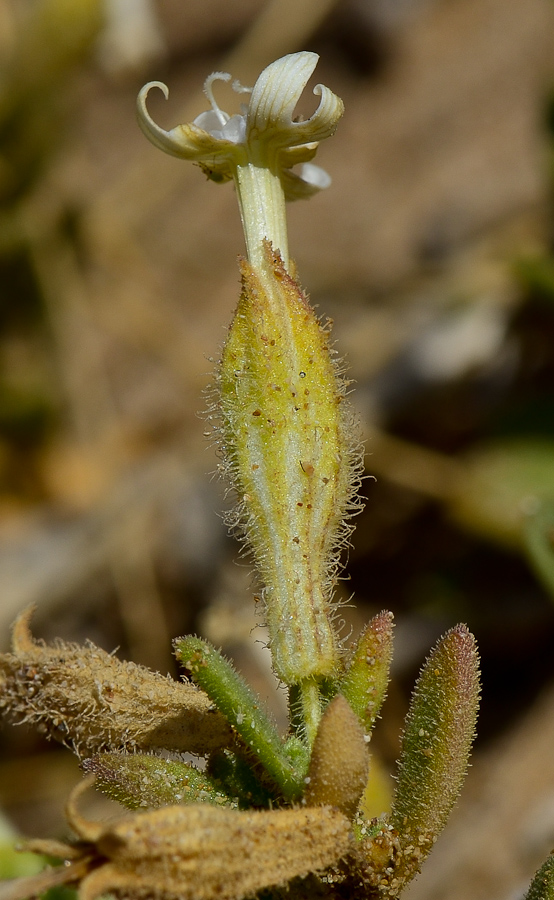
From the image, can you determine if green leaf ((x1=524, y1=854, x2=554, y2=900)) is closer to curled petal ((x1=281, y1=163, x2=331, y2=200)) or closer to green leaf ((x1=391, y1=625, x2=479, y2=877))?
green leaf ((x1=391, y1=625, x2=479, y2=877))

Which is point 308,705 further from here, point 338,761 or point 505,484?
point 505,484

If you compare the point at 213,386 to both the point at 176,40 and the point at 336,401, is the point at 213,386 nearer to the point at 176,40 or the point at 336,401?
the point at 336,401

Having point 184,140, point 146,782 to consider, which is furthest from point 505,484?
point 146,782

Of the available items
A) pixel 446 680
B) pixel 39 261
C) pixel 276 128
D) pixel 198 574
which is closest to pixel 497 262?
pixel 198 574

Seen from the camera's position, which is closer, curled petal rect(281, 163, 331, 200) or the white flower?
the white flower

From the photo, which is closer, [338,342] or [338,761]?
[338,761]

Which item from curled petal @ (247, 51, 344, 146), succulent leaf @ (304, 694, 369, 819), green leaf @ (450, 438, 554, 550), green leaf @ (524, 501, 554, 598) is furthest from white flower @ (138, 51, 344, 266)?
green leaf @ (450, 438, 554, 550)
